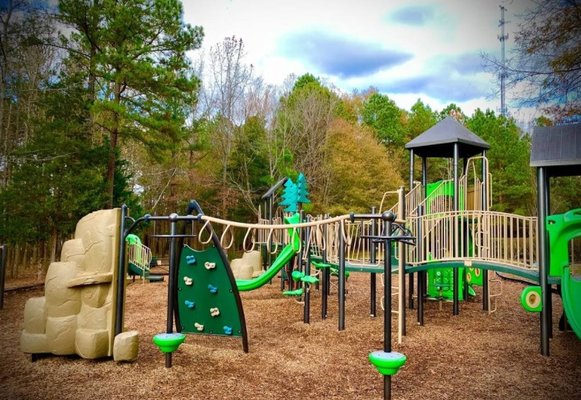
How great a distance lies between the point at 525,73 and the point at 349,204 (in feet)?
47.7

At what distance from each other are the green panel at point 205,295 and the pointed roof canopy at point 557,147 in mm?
4438

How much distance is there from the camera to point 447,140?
8398 millimetres

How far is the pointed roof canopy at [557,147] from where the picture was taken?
5594 mm

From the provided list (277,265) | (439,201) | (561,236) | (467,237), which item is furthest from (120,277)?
(439,201)

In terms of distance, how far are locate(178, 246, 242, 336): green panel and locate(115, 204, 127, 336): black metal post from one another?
2.30ft

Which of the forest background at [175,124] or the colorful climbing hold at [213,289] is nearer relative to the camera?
the colorful climbing hold at [213,289]

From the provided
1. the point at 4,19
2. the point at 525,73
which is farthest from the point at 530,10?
the point at 4,19

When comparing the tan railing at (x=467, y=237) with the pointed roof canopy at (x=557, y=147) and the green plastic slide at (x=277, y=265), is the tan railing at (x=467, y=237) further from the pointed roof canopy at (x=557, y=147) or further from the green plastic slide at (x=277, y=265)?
the green plastic slide at (x=277, y=265)

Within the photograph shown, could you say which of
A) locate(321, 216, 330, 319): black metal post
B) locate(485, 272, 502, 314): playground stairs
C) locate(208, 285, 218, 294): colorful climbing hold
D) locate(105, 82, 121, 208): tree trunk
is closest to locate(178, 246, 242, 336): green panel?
locate(208, 285, 218, 294): colorful climbing hold

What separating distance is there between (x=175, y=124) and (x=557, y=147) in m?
10.9

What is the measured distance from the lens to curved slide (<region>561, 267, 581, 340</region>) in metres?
5.07

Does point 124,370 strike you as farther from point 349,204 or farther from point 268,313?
point 349,204

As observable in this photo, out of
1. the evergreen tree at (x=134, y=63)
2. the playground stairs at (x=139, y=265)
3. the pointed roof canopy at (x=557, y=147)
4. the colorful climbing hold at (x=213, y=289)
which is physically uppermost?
the evergreen tree at (x=134, y=63)

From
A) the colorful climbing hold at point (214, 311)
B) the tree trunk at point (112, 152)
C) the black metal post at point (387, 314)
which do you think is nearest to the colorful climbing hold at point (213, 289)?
the colorful climbing hold at point (214, 311)
